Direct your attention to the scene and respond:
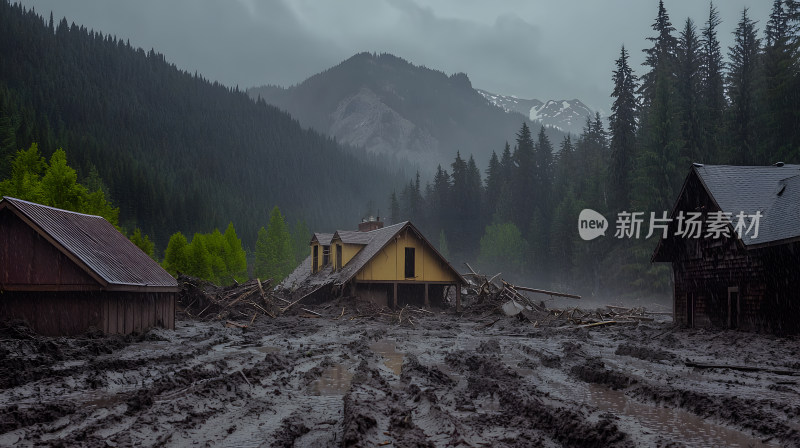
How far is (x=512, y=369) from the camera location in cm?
1407

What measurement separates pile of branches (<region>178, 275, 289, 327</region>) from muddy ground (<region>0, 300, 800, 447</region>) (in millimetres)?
11383

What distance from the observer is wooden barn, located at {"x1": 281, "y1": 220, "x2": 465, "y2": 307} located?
38.2m

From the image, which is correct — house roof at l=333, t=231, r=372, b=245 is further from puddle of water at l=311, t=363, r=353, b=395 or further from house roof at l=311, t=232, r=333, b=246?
puddle of water at l=311, t=363, r=353, b=395

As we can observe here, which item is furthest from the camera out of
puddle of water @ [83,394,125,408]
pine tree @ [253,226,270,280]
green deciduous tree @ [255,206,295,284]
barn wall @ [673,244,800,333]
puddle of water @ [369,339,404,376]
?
green deciduous tree @ [255,206,295,284]

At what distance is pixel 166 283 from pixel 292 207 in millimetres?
160998

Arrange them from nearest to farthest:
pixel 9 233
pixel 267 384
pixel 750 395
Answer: pixel 750 395 → pixel 267 384 → pixel 9 233

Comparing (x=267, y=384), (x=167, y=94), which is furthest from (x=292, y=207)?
(x=267, y=384)

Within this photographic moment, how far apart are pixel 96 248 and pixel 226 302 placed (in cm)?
1364

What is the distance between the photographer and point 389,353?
1827cm

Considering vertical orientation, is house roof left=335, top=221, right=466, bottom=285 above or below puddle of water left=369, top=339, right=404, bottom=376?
above

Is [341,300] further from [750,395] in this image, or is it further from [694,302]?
[750,395]

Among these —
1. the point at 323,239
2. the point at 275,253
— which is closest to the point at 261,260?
the point at 275,253

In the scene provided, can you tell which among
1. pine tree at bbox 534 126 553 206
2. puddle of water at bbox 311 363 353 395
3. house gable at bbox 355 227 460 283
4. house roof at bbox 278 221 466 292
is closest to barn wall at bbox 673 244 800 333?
puddle of water at bbox 311 363 353 395

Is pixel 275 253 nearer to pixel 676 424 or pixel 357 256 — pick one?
pixel 357 256
